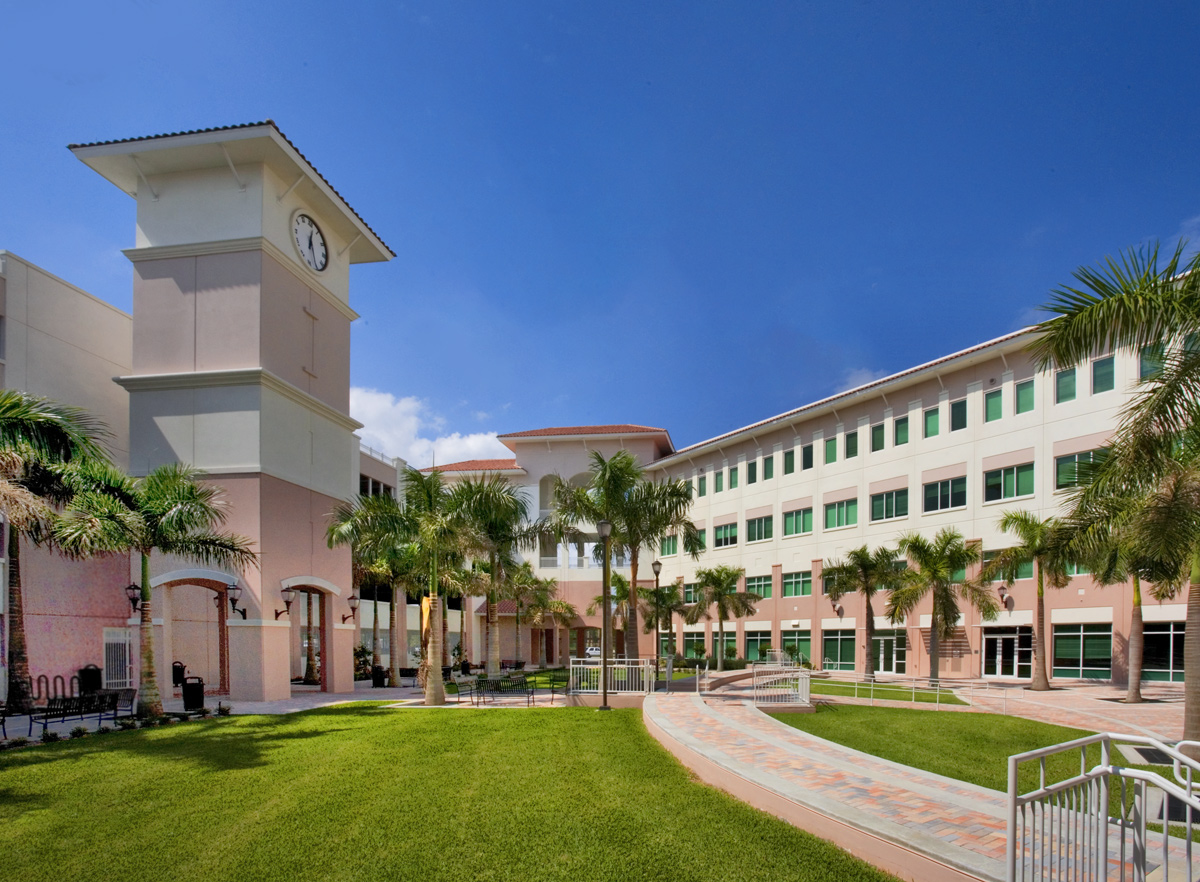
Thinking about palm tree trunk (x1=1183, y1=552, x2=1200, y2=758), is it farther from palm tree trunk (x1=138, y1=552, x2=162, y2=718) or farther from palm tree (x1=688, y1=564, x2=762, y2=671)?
palm tree (x1=688, y1=564, x2=762, y2=671)

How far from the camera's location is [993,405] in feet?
126

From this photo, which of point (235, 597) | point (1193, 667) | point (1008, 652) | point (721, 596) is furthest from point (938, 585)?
point (235, 597)

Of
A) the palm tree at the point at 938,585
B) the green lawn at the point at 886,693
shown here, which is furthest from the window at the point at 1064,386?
the green lawn at the point at 886,693

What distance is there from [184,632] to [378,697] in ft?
27.1

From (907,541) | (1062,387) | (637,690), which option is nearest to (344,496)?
(637,690)

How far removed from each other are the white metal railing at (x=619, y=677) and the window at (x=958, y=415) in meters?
23.3

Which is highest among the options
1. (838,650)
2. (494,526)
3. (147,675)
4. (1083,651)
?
(494,526)

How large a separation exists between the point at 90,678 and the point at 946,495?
35.9 metres

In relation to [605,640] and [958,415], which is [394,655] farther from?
[958,415]

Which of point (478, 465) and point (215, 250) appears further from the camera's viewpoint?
point (478, 465)

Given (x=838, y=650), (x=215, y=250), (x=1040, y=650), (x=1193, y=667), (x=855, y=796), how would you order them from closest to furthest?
(x=855, y=796), (x=1193, y=667), (x=215, y=250), (x=1040, y=650), (x=838, y=650)

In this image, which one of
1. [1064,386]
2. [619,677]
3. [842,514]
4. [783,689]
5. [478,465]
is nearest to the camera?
[783,689]

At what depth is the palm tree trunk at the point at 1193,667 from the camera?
13.4m

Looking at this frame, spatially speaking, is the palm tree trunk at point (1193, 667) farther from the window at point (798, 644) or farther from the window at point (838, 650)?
the window at point (798, 644)
